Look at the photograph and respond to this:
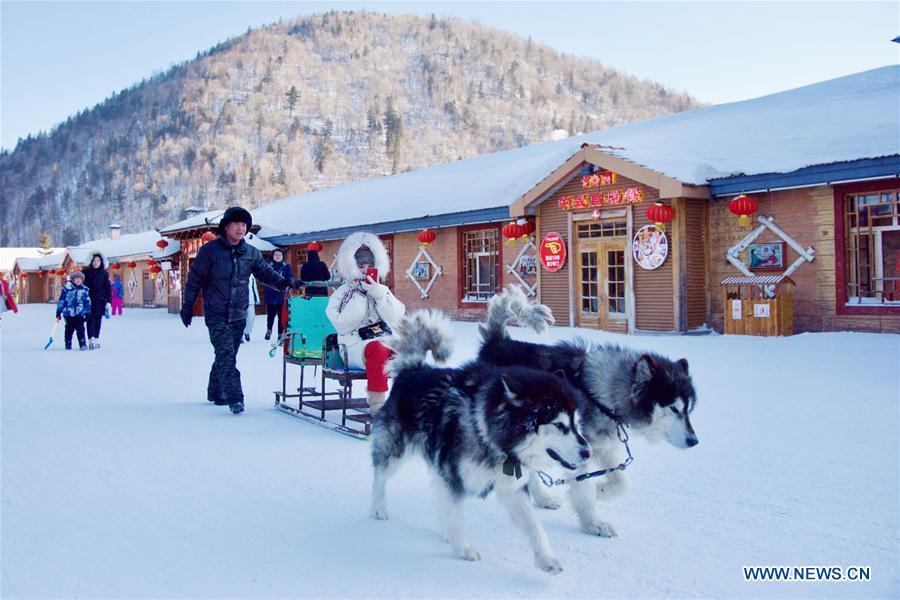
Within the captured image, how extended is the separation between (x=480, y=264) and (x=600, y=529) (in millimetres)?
16506

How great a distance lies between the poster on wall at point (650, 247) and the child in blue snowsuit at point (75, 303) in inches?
419

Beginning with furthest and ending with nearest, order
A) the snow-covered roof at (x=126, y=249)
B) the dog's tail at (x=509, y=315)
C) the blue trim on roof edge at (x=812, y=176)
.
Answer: the snow-covered roof at (x=126, y=249) < the blue trim on roof edge at (x=812, y=176) < the dog's tail at (x=509, y=315)

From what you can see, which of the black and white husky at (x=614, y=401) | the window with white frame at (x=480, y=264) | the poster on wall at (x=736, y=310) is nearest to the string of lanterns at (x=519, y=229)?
the window with white frame at (x=480, y=264)

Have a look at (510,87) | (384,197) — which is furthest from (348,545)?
(510,87)

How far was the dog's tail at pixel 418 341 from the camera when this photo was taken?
4.12 metres

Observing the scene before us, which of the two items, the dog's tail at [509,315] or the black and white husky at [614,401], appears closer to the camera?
the black and white husky at [614,401]

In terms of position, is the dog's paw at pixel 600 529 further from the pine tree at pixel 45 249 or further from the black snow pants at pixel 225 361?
the pine tree at pixel 45 249

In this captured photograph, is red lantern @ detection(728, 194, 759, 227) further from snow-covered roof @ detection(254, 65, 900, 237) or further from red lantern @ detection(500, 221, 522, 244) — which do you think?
red lantern @ detection(500, 221, 522, 244)

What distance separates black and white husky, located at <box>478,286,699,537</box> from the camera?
366cm

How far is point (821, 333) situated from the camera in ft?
41.6

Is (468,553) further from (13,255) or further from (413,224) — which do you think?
(13,255)

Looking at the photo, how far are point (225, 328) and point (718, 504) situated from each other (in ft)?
16.2

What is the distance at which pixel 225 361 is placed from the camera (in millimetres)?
7211

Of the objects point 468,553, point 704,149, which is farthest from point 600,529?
point 704,149
